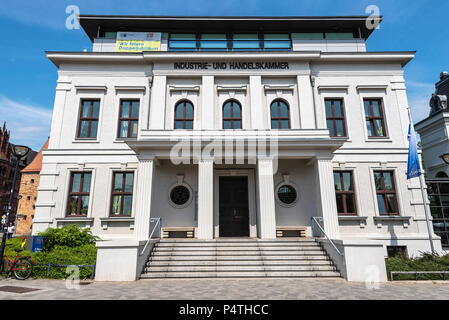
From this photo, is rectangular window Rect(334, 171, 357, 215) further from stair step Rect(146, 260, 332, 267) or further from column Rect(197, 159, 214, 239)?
column Rect(197, 159, 214, 239)

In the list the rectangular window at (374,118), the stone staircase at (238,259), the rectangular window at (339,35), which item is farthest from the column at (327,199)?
the rectangular window at (339,35)

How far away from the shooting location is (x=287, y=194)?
561 inches

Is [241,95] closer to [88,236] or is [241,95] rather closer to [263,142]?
[263,142]

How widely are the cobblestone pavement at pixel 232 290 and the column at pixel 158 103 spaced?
850cm

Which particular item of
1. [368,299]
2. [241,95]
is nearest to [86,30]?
[241,95]

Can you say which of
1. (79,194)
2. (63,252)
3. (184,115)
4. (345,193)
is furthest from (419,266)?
(79,194)

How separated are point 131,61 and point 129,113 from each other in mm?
3297

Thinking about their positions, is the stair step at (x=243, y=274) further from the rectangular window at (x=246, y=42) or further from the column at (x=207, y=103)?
the rectangular window at (x=246, y=42)

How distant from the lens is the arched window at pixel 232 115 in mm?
15014

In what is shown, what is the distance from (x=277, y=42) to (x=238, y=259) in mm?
13981

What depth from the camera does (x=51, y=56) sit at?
602 inches

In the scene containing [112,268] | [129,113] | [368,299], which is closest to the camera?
[368,299]

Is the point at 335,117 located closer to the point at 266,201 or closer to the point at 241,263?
the point at 266,201

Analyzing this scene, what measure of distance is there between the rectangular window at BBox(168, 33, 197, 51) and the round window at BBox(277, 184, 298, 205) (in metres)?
10.6
